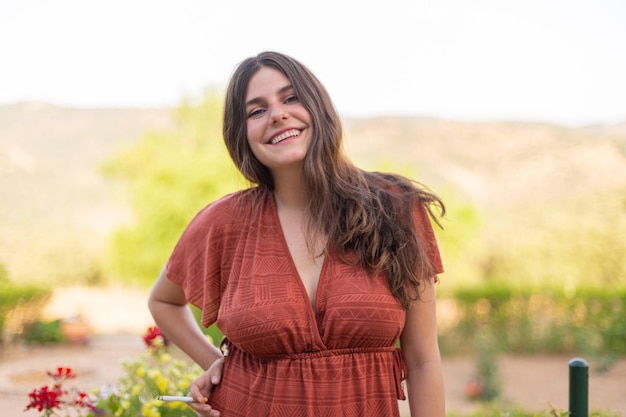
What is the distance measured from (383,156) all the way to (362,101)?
65.6 ft

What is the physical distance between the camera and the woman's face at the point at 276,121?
2000mm

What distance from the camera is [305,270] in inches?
77.5

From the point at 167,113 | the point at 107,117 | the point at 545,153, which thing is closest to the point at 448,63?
the point at 545,153

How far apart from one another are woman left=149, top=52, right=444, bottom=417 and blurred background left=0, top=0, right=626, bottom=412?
Answer: 16.9 m

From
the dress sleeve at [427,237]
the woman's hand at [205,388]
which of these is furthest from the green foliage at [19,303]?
the dress sleeve at [427,237]

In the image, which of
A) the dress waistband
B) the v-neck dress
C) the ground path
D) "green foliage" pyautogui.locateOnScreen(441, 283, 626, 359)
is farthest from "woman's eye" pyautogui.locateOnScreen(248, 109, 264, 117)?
"green foliage" pyautogui.locateOnScreen(441, 283, 626, 359)

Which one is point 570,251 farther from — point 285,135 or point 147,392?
point 285,135

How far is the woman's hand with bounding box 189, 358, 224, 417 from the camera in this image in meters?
2.04

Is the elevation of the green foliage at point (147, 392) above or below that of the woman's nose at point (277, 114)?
below

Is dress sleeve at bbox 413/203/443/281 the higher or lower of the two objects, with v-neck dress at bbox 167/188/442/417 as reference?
higher

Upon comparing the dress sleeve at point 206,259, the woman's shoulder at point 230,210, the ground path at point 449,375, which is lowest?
the ground path at point 449,375

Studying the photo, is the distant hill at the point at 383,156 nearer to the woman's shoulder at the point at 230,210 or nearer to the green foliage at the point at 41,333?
the green foliage at the point at 41,333

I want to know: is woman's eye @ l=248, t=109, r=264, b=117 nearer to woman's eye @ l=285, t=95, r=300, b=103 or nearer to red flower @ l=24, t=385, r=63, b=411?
woman's eye @ l=285, t=95, r=300, b=103

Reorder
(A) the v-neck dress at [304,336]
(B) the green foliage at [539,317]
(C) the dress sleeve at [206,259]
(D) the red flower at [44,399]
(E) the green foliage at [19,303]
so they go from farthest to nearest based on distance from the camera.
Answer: (E) the green foliage at [19,303], (B) the green foliage at [539,317], (D) the red flower at [44,399], (C) the dress sleeve at [206,259], (A) the v-neck dress at [304,336]
